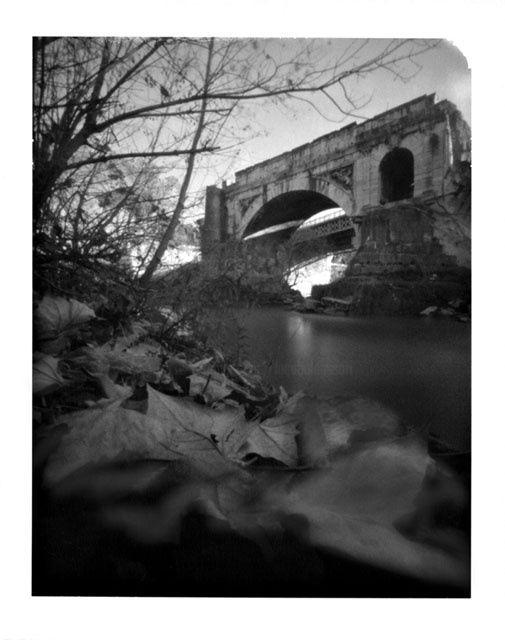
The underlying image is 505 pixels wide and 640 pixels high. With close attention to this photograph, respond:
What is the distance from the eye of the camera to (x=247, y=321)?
0.95 metres

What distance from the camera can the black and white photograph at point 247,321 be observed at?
2.79ft

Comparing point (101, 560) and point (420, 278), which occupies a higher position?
point (420, 278)

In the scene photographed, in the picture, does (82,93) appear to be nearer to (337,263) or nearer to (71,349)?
(71,349)

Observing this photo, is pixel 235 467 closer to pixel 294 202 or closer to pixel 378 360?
pixel 378 360

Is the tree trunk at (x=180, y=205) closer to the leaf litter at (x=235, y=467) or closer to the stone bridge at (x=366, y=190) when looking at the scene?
the stone bridge at (x=366, y=190)

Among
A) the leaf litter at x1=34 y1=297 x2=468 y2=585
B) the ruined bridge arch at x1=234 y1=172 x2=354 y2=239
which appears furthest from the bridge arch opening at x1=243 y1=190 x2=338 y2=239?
the leaf litter at x1=34 y1=297 x2=468 y2=585

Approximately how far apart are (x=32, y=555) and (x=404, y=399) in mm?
790

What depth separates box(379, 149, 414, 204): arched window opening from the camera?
0.94 m

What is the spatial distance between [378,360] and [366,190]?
14.2 inches

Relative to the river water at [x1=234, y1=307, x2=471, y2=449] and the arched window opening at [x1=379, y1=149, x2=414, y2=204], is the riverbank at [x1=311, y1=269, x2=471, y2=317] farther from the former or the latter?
the arched window opening at [x1=379, y1=149, x2=414, y2=204]

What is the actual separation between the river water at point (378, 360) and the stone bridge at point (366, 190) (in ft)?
0.43

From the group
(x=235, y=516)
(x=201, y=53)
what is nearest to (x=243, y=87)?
(x=201, y=53)

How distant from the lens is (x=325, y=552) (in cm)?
83

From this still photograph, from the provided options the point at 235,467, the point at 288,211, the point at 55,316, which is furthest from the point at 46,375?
the point at 288,211
